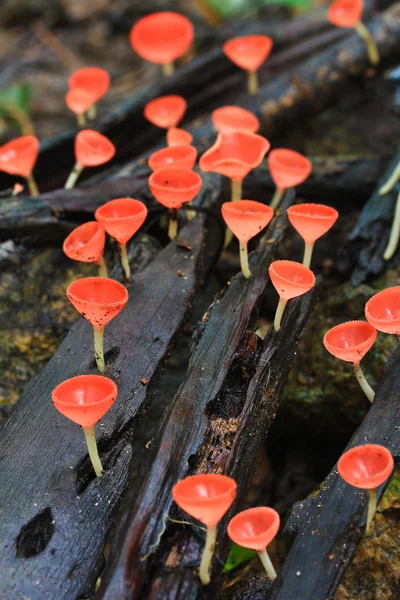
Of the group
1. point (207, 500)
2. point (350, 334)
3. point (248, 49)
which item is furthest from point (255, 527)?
point (248, 49)

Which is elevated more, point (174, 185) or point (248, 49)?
point (248, 49)

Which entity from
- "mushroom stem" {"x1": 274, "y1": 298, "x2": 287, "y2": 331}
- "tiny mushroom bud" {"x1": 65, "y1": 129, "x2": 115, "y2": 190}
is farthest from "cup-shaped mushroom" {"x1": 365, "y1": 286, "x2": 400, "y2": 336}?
"tiny mushroom bud" {"x1": 65, "y1": 129, "x2": 115, "y2": 190}

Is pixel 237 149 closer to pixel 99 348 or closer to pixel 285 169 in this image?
pixel 285 169

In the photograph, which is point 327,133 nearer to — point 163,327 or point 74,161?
point 74,161

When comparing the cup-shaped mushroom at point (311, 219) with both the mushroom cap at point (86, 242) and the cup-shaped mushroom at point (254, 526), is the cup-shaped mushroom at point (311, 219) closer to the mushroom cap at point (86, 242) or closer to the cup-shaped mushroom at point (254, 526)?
the mushroom cap at point (86, 242)

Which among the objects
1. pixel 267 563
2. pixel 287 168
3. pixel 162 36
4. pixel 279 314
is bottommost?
pixel 267 563

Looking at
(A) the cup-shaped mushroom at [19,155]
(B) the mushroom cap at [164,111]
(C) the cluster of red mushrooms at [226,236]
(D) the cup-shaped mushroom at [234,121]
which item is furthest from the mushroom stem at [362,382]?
(A) the cup-shaped mushroom at [19,155]

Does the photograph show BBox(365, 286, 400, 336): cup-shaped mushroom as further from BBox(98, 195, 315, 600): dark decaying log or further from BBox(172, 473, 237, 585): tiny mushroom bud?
BBox(172, 473, 237, 585): tiny mushroom bud
